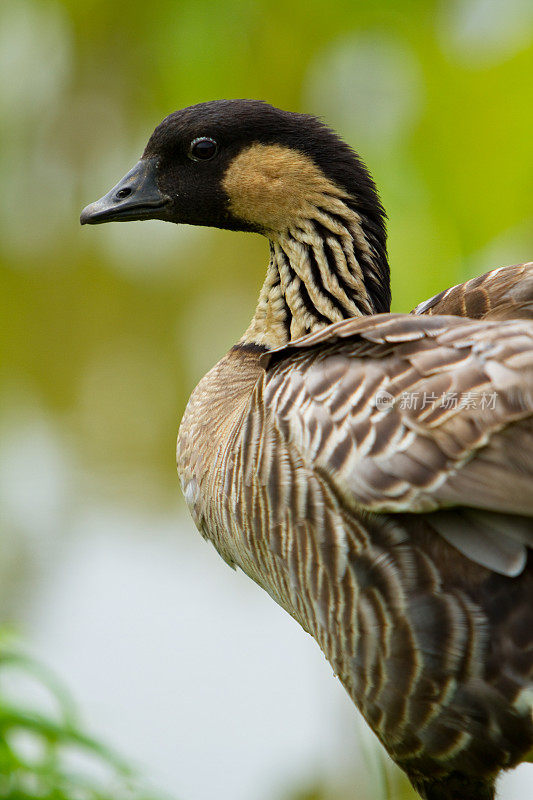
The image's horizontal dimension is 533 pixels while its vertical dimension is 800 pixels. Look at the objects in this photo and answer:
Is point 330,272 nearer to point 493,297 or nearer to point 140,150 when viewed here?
point 493,297

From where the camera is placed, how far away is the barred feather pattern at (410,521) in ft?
6.49

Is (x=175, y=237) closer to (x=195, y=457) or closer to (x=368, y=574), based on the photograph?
(x=195, y=457)

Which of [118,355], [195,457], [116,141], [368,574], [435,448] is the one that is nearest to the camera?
[435,448]

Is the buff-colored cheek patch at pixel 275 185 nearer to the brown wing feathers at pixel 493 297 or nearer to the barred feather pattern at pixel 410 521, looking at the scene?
the brown wing feathers at pixel 493 297

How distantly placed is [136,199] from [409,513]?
145 cm

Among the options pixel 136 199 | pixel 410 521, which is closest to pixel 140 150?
pixel 136 199

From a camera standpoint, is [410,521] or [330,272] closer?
[410,521]

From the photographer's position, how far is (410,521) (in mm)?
2096

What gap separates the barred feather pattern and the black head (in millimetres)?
736

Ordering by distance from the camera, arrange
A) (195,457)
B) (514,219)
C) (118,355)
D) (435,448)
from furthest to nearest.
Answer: (118,355) < (514,219) < (195,457) < (435,448)

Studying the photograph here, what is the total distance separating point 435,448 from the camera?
1991 millimetres

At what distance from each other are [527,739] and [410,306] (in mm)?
2205

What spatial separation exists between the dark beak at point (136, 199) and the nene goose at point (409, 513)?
73 cm

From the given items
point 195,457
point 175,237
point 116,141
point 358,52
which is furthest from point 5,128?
point 195,457
